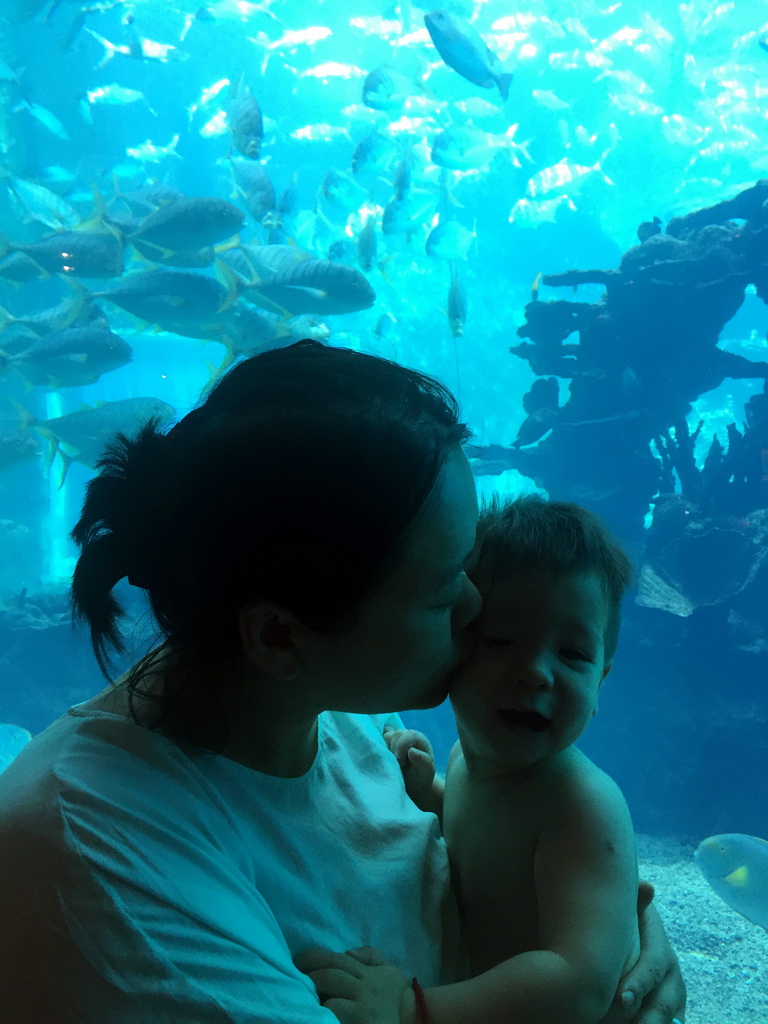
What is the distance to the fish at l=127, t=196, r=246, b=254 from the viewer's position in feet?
21.8

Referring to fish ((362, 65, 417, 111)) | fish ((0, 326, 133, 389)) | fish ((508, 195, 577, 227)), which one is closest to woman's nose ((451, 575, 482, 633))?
fish ((0, 326, 133, 389))

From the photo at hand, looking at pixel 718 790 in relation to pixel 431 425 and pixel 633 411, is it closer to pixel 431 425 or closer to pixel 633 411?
pixel 633 411

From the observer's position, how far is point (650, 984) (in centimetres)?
109

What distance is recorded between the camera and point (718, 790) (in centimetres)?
657

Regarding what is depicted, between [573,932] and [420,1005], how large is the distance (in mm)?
256

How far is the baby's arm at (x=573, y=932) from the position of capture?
0.88m

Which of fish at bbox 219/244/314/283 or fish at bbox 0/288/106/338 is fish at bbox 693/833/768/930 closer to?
fish at bbox 219/244/314/283

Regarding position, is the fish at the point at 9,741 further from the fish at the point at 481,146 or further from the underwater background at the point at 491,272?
the fish at the point at 481,146

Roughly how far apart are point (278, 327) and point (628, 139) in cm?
1821

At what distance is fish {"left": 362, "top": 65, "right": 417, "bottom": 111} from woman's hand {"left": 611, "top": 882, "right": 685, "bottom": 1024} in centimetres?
1222

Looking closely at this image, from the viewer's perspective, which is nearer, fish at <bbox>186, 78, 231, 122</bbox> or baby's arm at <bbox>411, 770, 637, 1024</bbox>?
baby's arm at <bbox>411, 770, 637, 1024</bbox>

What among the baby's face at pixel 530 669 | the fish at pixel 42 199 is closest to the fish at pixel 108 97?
the fish at pixel 42 199

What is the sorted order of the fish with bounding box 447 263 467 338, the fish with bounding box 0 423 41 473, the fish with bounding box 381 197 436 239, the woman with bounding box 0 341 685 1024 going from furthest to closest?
the fish with bounding box 0 423 41 473 → the fish with bounding box 381 197 436 239 → the fish with bounding box 447 263 467 338 → the woman with bounding box 0 341 685 1024

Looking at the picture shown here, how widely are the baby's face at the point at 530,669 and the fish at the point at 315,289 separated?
20.8 ft
